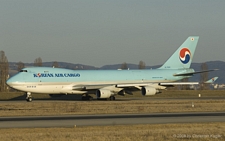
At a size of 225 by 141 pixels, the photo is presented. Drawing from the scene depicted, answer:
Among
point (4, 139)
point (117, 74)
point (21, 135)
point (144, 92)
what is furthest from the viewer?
point (117, 74)

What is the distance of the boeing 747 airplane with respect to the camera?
54906mm

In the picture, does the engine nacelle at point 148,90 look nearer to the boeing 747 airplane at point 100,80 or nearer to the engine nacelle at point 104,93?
the boeing 747 airplane at point 100,80

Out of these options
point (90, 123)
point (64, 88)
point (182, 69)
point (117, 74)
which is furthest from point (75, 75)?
point (90, 123)

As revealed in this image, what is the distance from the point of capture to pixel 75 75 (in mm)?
58031

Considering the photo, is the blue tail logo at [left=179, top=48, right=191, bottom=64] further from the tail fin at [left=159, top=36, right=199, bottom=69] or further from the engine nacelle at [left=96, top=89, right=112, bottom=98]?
the engine nacelle at [left=96, top=89, right=112, bottom=98]

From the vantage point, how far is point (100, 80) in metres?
59.7

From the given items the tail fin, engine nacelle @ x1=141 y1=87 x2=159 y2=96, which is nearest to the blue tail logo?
the tail fin

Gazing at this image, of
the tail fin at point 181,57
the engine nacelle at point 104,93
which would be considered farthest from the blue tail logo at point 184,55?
the engine nacelle at point 104,93

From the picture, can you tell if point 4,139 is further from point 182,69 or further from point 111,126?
point 182,69

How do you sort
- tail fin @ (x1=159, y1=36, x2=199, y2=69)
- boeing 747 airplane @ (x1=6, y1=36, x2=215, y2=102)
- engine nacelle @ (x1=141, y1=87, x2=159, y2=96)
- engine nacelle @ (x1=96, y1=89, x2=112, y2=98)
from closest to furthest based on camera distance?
boeing 747 airplane @ (x1=6, y1=36, x2=215, y2=102), engine nacelle @ (x1=96, y1=89, x2=112, y2=98), engine nacelle @ (x1=141, y1=87, x2=159, y2=96), tail fin @ (x1=159, y1=36, x2=199, y2=69)

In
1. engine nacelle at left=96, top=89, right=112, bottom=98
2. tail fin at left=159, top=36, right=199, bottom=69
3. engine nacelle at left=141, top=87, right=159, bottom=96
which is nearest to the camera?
engine nacelle at left=96, top=89, right=112, bottom=98

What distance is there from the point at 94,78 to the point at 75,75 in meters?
2.69

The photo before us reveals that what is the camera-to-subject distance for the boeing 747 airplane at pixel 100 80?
5491 centimetres

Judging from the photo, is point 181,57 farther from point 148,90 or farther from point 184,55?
point 148,90
